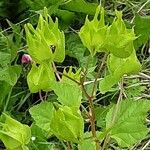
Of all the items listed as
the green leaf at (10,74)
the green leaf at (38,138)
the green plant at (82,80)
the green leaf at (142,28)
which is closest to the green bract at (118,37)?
the green plant at (82,80)

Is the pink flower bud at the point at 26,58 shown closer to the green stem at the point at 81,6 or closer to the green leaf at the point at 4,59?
the green leaf at the point at 4,59

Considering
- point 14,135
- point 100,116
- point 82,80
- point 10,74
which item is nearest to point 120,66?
point 82,80

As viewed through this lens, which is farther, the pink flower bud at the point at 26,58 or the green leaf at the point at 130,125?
the pink flower bud at the point at 26,58

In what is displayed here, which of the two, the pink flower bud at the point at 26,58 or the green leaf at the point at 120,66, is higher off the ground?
the green leaf at the point at 120,66

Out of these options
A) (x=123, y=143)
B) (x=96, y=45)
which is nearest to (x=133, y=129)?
(x=123, y=143)

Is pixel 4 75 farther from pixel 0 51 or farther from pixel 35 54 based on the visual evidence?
pixel 35 54

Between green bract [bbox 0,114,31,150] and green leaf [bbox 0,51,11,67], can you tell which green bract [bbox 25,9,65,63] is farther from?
green leaf [bbox 0,51,11,67]

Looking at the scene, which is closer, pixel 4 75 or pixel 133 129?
pixel 133 129
